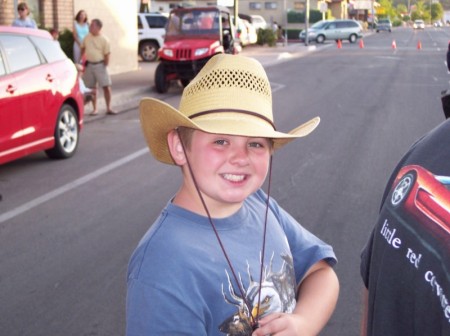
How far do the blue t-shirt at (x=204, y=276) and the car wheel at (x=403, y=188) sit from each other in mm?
518

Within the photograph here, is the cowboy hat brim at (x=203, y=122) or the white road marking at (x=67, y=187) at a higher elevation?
the cowboy hat brim at (x=203, y=122)

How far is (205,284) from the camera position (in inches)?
76.0

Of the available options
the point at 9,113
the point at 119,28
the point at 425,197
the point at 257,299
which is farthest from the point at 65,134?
the point at 119,28

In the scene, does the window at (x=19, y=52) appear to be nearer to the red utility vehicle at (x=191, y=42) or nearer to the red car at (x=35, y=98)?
the red car at (x=35, y=98)

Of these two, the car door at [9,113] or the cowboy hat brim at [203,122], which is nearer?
the cowboy hat brim at [203,122]

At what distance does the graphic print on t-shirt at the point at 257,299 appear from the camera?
1.98 m

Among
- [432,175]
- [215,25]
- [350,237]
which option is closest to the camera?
[432,175]

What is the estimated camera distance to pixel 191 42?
1855cm

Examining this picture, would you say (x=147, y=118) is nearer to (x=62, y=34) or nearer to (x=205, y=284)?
(x=205, y=284)

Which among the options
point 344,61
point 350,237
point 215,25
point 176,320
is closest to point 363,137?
point 350,237

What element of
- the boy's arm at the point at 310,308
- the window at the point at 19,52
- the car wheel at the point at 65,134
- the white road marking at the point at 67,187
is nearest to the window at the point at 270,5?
the white road marking at the point at 67,187

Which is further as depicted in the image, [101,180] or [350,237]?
[101,180]

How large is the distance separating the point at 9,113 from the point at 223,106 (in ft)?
22.0

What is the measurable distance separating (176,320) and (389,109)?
45.1ft
